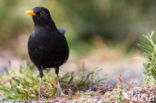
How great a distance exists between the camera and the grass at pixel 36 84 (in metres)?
6.39

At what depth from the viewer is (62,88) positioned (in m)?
6.75

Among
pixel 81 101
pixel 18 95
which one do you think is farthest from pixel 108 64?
pixel 81 101

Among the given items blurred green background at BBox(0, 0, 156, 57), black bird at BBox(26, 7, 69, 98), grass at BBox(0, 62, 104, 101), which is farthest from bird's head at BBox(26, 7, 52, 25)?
blurred green background at BBox(0, 0, 156, 57)

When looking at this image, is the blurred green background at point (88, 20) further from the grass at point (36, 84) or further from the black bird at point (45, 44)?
the black bird at point (45, 44)

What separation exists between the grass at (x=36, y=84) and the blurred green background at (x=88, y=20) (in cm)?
582

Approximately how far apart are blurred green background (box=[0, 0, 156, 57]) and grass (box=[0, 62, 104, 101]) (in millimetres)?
5817

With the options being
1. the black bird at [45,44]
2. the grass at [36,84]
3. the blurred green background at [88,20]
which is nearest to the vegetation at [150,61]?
the grass at [36,84]

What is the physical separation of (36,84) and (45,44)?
61cm

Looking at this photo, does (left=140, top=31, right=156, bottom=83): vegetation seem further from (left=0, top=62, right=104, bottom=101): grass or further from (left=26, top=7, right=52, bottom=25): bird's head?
(left=26, top=7, right=52, bottom=25): bird's head

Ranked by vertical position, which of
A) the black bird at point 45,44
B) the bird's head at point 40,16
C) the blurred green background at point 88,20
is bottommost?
the black bird at point 45,44

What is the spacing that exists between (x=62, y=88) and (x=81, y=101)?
4.18 ft

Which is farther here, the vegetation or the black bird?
the black bird

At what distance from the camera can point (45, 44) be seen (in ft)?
21.7

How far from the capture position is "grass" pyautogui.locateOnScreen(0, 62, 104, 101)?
6.39 m
